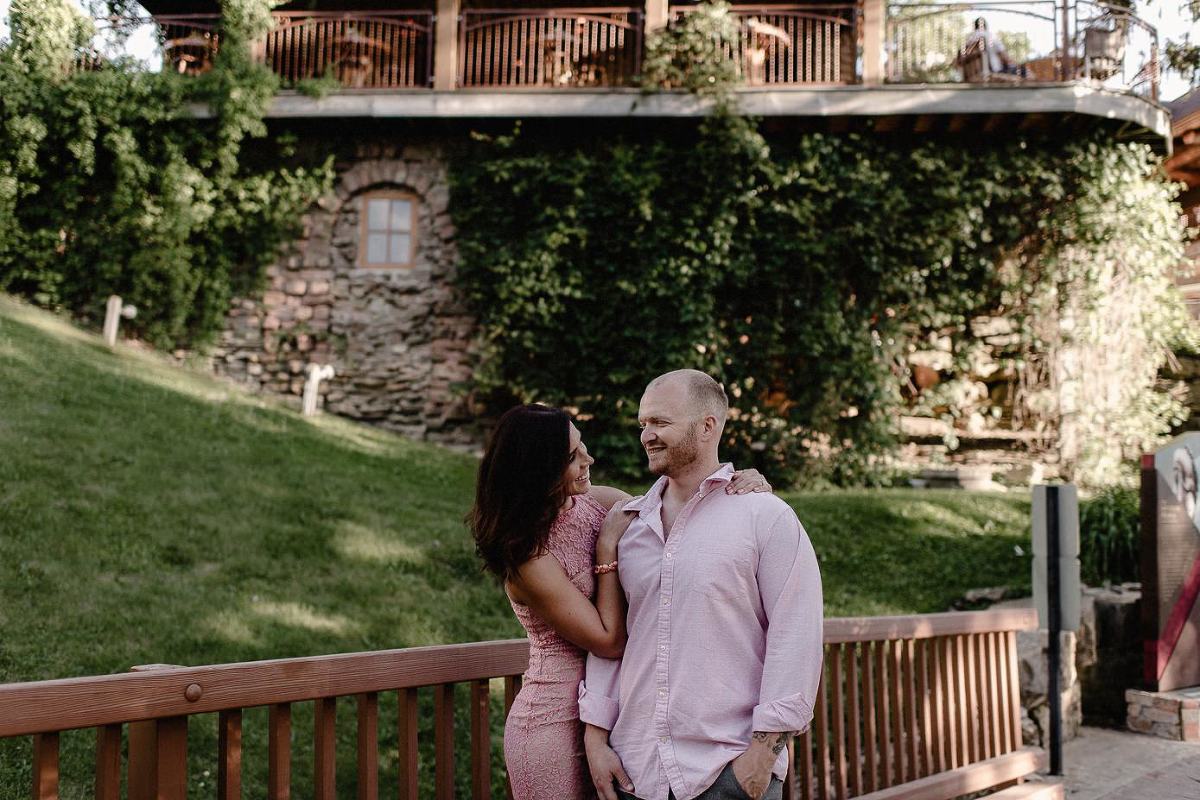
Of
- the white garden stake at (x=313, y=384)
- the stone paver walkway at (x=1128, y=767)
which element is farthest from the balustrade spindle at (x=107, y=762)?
the white garden stake at (x=313, y=384)

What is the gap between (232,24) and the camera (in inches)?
Answer: 473

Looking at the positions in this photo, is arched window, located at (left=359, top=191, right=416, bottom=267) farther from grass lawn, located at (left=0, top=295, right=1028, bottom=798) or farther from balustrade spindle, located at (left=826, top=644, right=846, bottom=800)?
balustrade spindle, located at (left=826, top=644, right=846, bottom=800)

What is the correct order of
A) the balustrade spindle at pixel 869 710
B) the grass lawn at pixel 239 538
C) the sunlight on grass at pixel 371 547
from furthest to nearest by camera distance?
the sunlight on grass at pixel 371 547, the grass lawn at pixel 239 538, the balustrade spindle at pixel 869 710

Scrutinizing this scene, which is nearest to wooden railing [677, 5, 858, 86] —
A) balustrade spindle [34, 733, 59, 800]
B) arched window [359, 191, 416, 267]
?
arched window [359, 191, 416, 267]

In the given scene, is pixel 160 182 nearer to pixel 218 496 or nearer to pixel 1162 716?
pixel 218 496

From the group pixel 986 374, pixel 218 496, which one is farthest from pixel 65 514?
pixel 986 374

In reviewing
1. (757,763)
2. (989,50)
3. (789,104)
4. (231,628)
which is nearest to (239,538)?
(231,628)

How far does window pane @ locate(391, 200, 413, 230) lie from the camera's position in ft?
40.5

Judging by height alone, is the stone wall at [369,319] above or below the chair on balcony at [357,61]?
below

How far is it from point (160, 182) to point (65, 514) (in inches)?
262

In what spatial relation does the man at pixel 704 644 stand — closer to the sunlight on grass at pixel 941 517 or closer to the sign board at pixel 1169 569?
the sign board at pixel 1169 569

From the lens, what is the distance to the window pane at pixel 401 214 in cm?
1234

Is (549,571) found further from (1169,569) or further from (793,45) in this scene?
(793,45)

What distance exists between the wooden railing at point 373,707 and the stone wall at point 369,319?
27.8 feet
